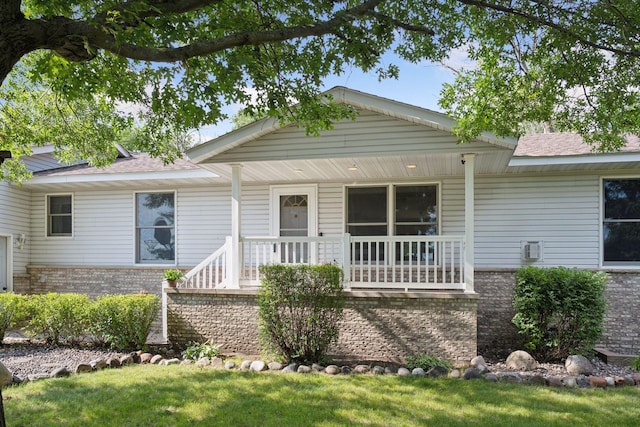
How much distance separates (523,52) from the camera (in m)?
6.13

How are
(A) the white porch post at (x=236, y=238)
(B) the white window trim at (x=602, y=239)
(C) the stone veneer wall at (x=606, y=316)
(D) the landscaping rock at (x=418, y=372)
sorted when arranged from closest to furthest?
(D) the landscaping rock at (x=418, y=372) < (A) the white porch post at (x=236, y=238) < (C) the stone veneer wall at (x=606, y=316) < (B) the white window trim at (x=602, y=239)

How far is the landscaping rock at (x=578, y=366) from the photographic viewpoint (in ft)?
22.3

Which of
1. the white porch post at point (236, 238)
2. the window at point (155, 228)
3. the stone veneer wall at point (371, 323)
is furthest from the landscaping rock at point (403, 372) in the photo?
the window at point (155, 228)

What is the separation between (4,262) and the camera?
466 inches

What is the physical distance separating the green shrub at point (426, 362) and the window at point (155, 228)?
22.8ft

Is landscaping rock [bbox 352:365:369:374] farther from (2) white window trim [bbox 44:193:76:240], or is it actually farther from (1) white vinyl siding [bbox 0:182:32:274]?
(1) white vinyl siding [bbox 0:182:32:274]

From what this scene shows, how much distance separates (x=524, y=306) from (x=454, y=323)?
128cm

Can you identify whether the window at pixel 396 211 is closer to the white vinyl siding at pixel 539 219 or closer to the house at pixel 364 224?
the house at pixel 364 224

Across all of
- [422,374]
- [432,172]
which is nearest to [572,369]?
[422,374]

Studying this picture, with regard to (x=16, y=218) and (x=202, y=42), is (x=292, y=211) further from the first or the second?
(x=16, y=218)

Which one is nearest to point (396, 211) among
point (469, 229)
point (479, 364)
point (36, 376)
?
point (469, 229)

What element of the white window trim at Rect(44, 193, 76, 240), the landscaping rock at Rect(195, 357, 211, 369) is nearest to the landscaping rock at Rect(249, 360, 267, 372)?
the landscaping rock at Rect(195, 357, 211, 369)

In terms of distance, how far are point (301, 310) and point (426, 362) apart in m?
2.12

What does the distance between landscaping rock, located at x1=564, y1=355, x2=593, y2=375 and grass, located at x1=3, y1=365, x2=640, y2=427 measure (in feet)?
2.56
